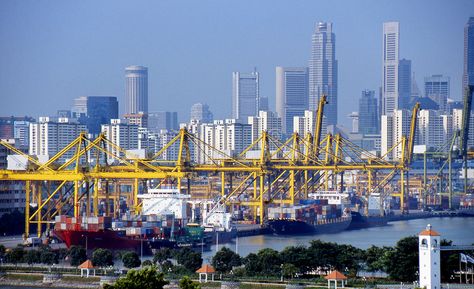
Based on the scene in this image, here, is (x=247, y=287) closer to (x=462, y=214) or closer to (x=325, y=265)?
(x=325, y=265)

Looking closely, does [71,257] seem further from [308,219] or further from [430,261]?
[308,219]

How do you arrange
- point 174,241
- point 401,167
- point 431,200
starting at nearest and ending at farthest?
point 174,241 → point 401,167 → point 431,200

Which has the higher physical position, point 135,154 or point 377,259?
point 135,154

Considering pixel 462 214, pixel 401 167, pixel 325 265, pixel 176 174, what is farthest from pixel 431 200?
pixel 325 265

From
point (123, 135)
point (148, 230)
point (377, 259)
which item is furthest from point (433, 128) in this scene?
point (377, 259)

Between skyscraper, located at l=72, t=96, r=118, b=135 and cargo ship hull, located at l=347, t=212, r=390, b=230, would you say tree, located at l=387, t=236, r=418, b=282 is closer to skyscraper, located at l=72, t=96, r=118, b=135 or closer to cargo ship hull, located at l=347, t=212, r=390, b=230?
cargo ship hull, located at l=347, t=212, r=390, b=230

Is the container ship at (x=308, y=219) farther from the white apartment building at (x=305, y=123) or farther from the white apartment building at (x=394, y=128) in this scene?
the white apartment building at (x=305, y=123)

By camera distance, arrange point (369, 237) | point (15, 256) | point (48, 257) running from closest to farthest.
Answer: point (15, 256) → point (48, 257) → point (369, 237)
